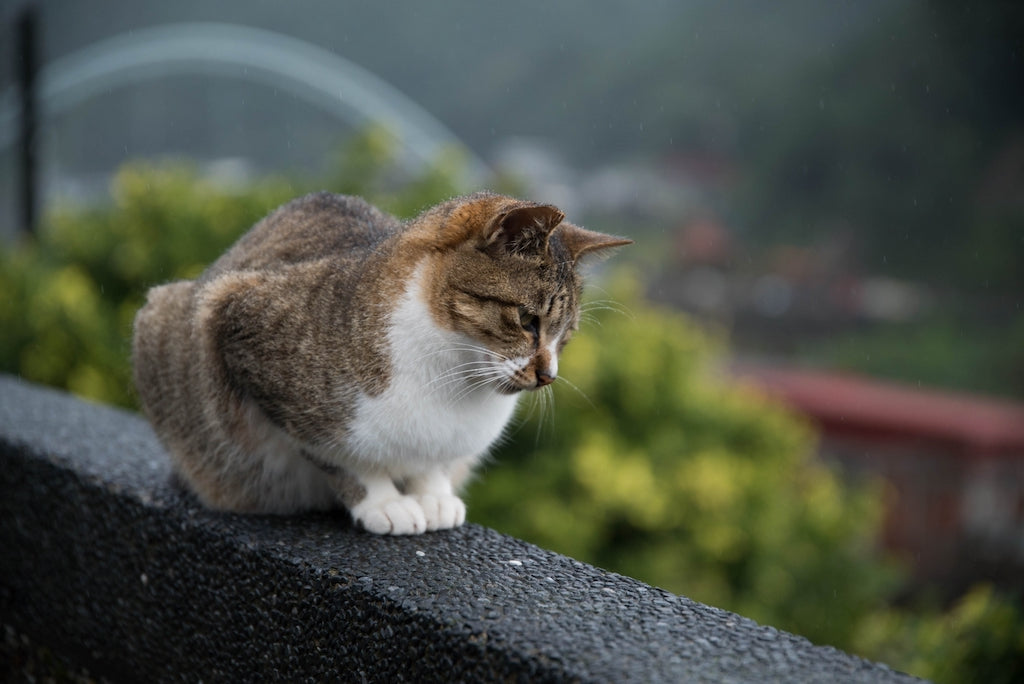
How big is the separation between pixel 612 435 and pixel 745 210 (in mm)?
10213

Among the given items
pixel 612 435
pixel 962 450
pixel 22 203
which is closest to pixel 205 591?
pixel 612 435

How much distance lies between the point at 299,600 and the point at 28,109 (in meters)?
5.54

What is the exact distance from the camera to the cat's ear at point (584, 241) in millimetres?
1861

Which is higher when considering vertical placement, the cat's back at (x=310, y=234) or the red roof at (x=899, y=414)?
the red roof at (x=899, y=414)

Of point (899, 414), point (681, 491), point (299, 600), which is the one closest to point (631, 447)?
point (681, 491)

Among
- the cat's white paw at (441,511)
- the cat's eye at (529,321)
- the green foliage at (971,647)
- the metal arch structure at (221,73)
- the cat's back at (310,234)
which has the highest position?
the metal arch structure at (221,73)

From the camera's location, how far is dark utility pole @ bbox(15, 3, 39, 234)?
241 inches

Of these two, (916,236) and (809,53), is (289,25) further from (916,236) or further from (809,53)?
(916,236)

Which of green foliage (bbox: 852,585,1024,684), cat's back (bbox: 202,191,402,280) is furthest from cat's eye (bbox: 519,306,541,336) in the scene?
green foliage (bbox: 852,585,1024,684)

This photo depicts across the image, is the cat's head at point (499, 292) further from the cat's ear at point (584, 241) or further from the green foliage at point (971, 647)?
the green foliage at point (971, 647)

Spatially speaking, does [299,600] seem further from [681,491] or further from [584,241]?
[681,491]

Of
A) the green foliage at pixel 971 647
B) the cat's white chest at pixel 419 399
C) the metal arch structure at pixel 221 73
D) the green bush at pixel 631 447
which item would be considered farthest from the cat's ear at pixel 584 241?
the metal arch structure at pixel 221 73

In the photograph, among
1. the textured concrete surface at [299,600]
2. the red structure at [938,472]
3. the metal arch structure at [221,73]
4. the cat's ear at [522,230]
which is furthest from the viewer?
the red structure at [938,472]

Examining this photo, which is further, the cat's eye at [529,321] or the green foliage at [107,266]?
the green foliage at [107,266]
